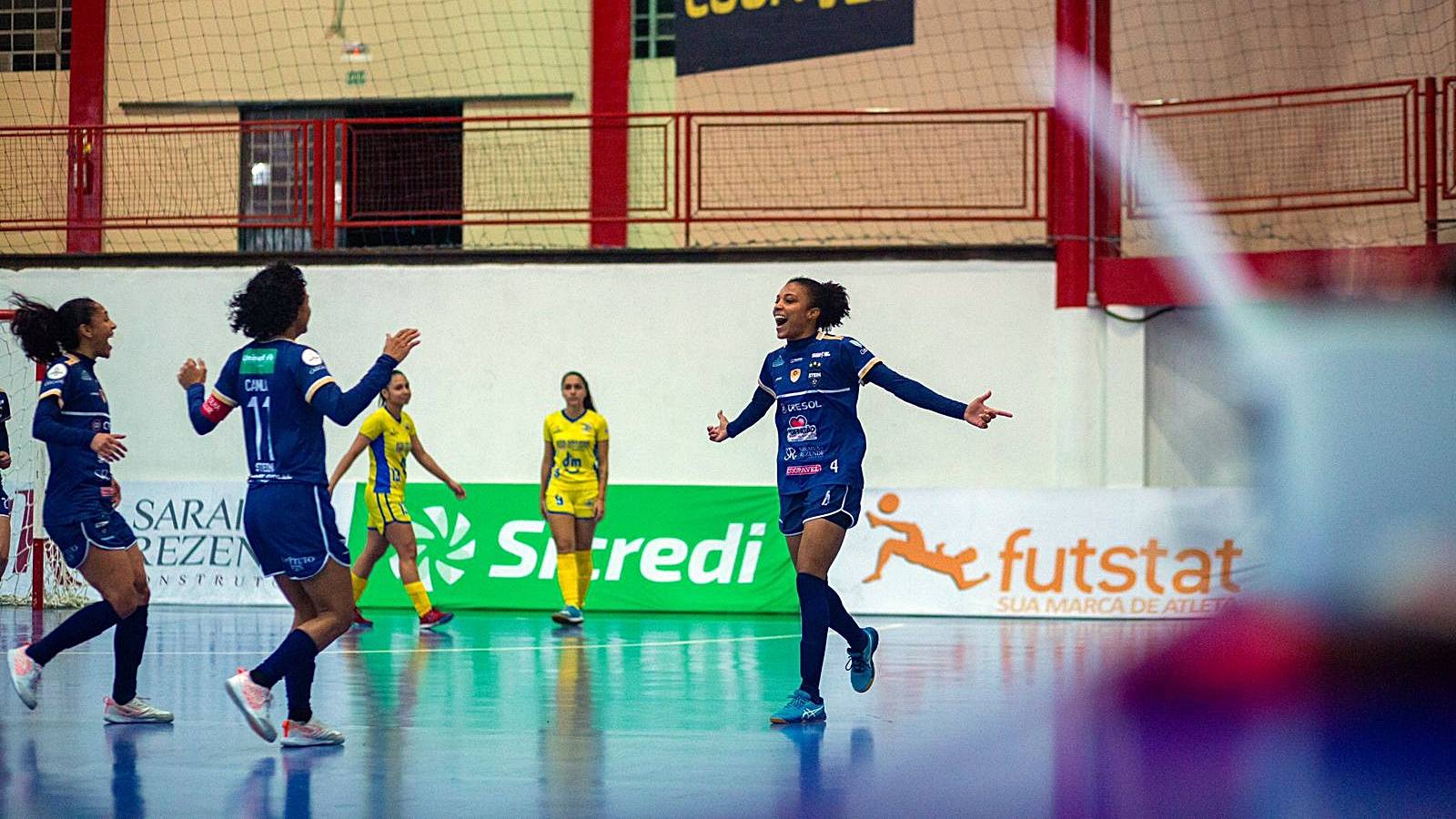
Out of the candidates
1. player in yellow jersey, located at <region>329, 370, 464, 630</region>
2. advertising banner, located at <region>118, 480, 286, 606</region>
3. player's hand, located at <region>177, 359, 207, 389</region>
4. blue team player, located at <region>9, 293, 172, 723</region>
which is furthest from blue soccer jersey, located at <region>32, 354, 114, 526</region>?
advertising banner, located at <region>118, 480, 286, 606</region>

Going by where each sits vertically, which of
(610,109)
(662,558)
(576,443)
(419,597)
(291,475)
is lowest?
(419,597)

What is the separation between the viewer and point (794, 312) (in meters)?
9.12

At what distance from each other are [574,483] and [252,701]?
774cm

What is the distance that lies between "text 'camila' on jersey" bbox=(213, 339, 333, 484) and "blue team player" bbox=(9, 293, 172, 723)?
1038 millimetres

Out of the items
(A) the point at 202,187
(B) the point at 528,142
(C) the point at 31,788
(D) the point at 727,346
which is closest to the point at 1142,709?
(C) the point at 31,788

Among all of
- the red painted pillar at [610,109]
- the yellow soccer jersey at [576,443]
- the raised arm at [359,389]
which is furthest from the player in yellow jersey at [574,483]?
the raised arm at [359,389]

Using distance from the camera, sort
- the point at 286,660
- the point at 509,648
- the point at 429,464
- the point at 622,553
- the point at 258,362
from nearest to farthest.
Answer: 1. the point at 286,660
2. the point at 258,362
3. the point at 509,648
4. the point at 429,464
5. the point at 622,553

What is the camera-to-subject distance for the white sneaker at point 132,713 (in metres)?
8.42

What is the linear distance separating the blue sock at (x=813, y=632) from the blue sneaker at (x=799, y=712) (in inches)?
2.2

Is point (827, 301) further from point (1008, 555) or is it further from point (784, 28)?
point (784, 28)

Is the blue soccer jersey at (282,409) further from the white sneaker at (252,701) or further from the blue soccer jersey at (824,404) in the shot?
the blue soccer jersey at (824,404)

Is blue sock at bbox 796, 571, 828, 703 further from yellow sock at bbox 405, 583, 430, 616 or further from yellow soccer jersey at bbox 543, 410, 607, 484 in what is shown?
yellow soccer jersey at bbox 543, 410, 607, 484

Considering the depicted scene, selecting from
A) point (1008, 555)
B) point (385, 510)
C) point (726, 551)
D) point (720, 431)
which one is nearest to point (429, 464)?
point (385, 510)

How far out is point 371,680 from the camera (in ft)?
33.8
